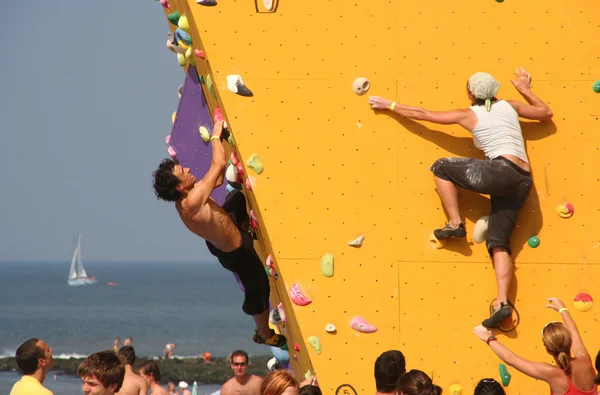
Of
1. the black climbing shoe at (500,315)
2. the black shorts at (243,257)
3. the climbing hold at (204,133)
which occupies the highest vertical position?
the climbing hold at (204,133)

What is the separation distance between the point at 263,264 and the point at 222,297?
95.4 metres

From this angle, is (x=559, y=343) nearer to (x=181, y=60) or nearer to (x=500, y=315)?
(x=500, y=315)

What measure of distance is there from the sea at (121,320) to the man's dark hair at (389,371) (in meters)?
22.0

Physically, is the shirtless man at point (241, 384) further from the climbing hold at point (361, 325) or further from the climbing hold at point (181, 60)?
the climbing hold at point (181, 60)

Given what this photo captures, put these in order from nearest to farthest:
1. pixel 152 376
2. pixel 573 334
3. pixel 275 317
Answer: pixel 573 334, pixel 275 317, pixel 152 376

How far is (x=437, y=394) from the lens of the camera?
480 cm

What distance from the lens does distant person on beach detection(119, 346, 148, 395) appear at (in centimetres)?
843

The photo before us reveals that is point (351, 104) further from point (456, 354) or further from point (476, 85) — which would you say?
point (456, 354)

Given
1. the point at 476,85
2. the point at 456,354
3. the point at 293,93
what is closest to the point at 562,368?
the point at 456,354

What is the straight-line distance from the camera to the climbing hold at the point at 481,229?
6.89m

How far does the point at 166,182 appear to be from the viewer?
684 centimetres

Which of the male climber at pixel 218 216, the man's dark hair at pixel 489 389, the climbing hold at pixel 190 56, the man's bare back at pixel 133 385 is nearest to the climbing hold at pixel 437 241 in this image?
the male climber at pixel 218 216

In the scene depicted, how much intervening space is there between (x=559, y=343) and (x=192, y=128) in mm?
4310

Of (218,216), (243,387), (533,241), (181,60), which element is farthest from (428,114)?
(243,387)
